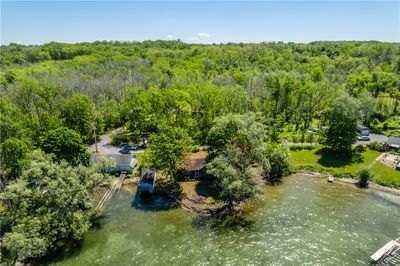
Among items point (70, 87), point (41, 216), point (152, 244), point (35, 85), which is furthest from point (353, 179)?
point (70, 87)

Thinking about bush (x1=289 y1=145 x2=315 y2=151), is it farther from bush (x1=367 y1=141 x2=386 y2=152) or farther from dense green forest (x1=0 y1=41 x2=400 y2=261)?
bush (x1=367 y1=141 x2=386 y2=152)

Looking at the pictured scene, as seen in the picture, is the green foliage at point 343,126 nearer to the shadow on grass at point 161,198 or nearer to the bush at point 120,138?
the shadow on grass at point 161,198

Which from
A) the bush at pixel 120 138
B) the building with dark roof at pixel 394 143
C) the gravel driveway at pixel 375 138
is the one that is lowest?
the bush at pixel 120 138

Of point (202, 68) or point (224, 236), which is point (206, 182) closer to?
point (224, 236)

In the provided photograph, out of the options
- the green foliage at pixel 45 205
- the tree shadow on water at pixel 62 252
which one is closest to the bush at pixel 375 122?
the green foliage at pixel 45 205

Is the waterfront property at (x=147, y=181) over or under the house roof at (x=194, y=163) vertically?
under
